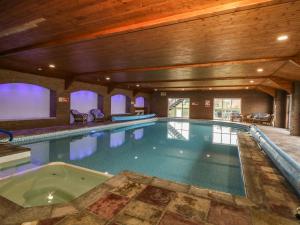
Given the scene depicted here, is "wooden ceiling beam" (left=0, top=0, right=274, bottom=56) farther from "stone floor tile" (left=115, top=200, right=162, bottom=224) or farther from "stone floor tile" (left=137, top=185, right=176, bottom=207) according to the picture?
"stone floor tile" (left=115, top=200, right=162, bottom=224)

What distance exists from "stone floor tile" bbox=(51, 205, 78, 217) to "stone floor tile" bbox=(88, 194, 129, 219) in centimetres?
17

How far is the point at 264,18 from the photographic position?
8.58ft

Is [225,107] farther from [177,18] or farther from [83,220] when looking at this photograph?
[83,220]

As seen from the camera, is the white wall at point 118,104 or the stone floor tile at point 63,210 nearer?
the stone floor tile at point 63,210

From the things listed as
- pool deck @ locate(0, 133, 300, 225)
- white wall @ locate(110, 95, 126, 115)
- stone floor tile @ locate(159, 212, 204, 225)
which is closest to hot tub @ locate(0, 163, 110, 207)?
pool deck @ locate(0, 133, 300, 225)

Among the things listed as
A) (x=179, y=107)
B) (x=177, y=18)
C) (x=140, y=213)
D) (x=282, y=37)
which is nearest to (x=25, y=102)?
(x=177, y=18)

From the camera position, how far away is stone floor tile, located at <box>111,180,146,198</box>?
2.14 meters

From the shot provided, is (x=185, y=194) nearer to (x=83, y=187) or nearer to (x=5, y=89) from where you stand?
(x=83, y=187)

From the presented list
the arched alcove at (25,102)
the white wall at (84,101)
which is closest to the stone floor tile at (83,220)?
the arched alcove at (25,102)

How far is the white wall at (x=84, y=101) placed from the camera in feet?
34.2

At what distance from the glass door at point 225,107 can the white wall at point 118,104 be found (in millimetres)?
7953

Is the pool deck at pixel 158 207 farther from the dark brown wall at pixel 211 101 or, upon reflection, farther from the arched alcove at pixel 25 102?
the dark brown wall at pixel 211 101

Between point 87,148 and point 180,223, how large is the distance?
4.71 m

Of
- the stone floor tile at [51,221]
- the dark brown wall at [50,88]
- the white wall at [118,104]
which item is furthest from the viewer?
the white wall at [118,104]
